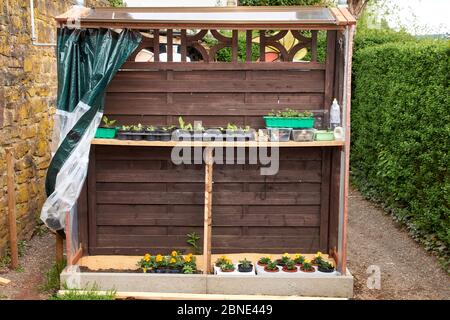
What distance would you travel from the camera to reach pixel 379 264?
6.08 m

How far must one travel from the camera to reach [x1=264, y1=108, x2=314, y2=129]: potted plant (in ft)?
16.8

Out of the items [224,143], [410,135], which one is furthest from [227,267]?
[410,135]

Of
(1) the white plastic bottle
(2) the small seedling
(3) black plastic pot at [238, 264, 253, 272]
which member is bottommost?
(3) black plastic pot at [238, 264, 253, 272]

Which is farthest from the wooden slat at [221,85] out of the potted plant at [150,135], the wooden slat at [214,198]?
the wooden slat at [214,198]

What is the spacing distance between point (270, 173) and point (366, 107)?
398 centimetres

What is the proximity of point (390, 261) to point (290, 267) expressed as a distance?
1.48m

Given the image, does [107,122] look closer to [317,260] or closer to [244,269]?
[244,269]

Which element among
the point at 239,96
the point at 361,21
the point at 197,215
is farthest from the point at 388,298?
the point at 361,21

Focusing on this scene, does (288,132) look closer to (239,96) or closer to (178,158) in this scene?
(239,96)

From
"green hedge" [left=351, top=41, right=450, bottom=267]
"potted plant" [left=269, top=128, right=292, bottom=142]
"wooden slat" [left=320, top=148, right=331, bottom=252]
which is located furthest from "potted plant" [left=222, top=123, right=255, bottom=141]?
"green hedge" [left=351, top=41, right=450, bottom=267]

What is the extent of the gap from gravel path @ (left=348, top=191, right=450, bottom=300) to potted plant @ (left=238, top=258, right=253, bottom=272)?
1.01m

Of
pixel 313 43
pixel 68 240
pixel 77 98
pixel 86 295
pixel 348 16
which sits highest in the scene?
pixel 348 16

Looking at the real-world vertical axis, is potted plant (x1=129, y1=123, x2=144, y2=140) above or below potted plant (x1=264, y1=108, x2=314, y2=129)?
below

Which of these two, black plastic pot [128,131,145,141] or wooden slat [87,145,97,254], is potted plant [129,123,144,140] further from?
wooden slat [87,145,97,254]
